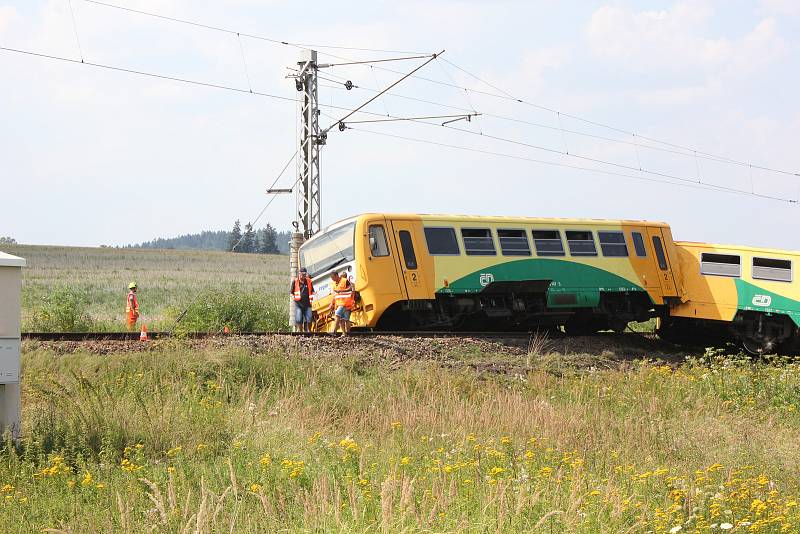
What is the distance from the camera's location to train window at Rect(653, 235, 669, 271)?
2292 cm

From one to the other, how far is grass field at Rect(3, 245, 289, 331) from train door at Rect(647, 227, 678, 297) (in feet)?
33.8

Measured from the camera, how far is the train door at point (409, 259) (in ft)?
63.5

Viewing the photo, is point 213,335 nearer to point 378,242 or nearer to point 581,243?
point 378,242

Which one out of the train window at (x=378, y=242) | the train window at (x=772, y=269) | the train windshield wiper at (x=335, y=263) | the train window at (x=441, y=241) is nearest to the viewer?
the train window at (x=378, y=242)

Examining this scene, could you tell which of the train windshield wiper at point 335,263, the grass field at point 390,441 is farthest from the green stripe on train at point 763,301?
the train windshield wiper at point 335,263

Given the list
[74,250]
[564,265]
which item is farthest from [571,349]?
[74,250]

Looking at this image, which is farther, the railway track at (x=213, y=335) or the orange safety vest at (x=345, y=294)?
the orange safety vest at (x=345, y=294)

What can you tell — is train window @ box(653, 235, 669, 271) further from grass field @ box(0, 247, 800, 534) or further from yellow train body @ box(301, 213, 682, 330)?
grass field @ box(0, 247, 800, 534)

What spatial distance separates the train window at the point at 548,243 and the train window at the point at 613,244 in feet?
4.10

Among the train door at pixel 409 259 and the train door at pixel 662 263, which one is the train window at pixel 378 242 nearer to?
the train door at pixel 409 259

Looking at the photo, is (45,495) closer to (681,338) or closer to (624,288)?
(624,288)

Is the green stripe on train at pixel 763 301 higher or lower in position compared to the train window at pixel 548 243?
lower

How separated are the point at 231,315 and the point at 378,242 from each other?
7.99 meters

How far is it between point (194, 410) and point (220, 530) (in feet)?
13.5
